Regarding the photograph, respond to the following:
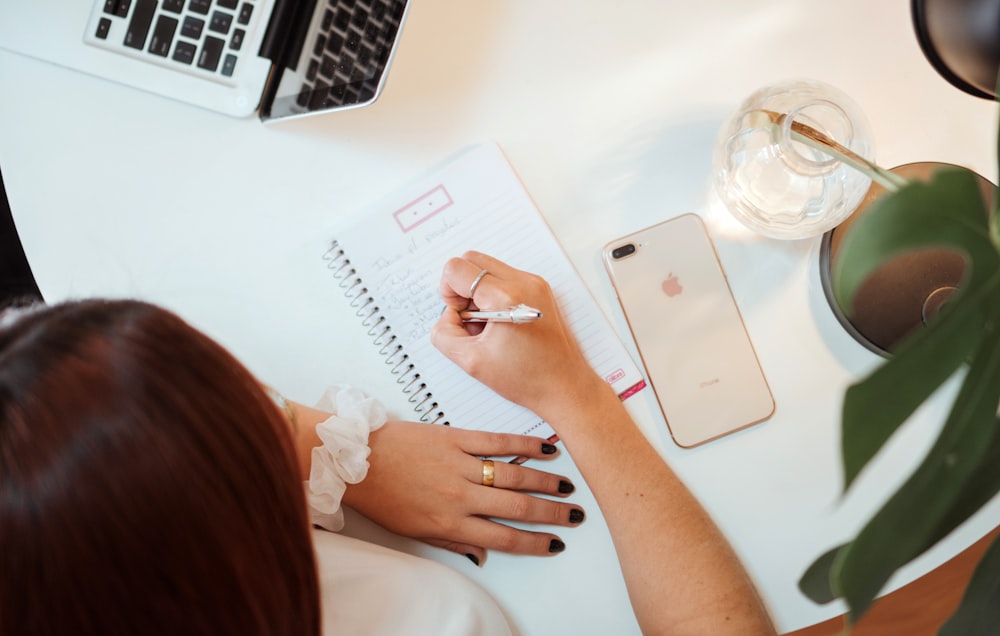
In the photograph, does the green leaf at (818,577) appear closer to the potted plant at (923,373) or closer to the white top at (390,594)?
the potted plant at (923,373)

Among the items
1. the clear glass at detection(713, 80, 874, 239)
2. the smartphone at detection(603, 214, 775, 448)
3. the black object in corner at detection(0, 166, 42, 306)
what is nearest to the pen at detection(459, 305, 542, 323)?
the smartphone at detection(603, 214, 775, 448)

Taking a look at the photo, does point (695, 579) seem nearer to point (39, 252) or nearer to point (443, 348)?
point (443, 348)

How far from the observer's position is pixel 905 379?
30cm

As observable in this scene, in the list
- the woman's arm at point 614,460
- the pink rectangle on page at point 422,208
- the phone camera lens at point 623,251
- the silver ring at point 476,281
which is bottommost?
the woman's arm at point 614,460

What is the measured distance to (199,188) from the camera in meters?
0.72

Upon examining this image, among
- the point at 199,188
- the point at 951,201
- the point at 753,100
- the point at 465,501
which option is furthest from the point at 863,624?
the point at 199,188

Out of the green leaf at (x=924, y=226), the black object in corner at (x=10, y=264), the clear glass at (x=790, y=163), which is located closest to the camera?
the green leaf at (x=924, y=226)

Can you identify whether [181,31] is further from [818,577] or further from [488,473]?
[818,577]

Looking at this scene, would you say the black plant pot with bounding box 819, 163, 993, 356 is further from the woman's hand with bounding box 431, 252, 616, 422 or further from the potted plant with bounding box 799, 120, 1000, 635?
the potted plant with bounding box 799, 120, 1000, 635

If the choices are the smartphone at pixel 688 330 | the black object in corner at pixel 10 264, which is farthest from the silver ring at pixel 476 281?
the black object in corner at pixel 10 264

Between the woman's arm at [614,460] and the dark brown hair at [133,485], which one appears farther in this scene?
the woman's arm at [614,460]

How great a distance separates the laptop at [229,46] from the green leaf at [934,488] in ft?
1.75

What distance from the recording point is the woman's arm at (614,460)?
2.09 feet

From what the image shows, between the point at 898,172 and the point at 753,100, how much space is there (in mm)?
159
